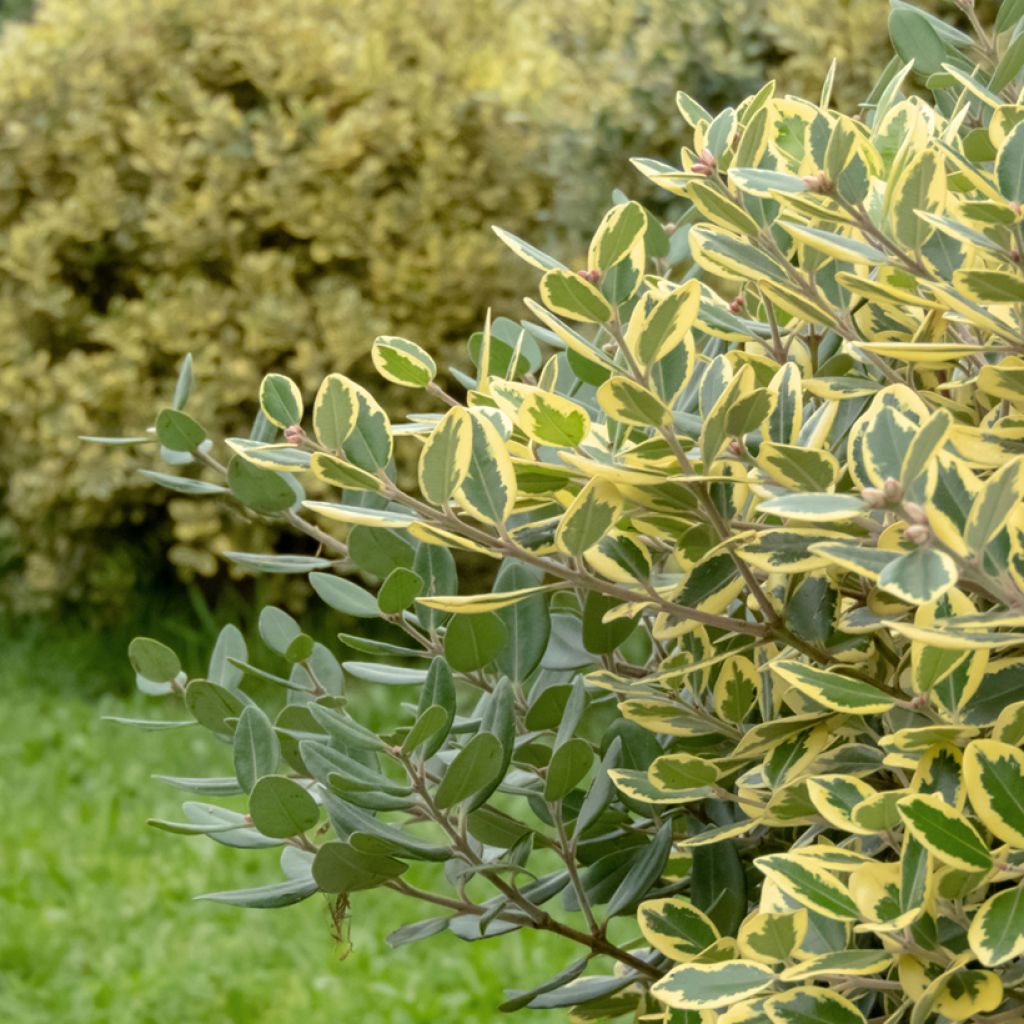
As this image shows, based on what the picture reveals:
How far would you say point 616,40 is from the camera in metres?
5.16

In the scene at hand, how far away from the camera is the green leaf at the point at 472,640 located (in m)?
1.12

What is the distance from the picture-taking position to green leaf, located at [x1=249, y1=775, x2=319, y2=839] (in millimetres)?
1021

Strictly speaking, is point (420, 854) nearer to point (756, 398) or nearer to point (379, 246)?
point (756, 398)

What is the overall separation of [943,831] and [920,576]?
206mm

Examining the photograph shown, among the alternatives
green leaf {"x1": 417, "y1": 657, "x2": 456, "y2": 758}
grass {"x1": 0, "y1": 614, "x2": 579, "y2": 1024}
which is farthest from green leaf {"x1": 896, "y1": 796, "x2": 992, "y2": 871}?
grass {"x1": 0, "y1": 614, "x2": 579, "y2": 1024}

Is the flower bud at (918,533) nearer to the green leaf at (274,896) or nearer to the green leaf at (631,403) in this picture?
the green leaf at (631,403)

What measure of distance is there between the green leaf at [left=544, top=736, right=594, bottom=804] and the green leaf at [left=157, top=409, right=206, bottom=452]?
1.34ft

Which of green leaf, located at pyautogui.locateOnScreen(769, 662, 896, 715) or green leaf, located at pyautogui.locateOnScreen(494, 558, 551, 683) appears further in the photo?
green leaf, located at pyautogui.locateOnScreen(494, 558, 551, 683)

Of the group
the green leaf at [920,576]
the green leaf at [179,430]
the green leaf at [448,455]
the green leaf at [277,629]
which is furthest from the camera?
the green leaf at [277,629]

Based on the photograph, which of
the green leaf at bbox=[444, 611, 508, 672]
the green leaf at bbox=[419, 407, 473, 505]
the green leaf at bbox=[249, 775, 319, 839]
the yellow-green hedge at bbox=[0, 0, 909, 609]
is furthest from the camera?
the yellow-green hedge at bbox=[0, 0, 909, 609]

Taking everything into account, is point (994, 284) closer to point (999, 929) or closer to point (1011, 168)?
point (1011, 168)

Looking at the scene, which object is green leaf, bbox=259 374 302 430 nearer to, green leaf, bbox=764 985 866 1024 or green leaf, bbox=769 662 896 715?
green leaf, bbox=769 662 896 715

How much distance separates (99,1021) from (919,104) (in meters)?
2.85

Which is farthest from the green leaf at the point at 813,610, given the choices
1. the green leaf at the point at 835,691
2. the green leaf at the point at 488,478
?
the green leaf at the point at 488,478
